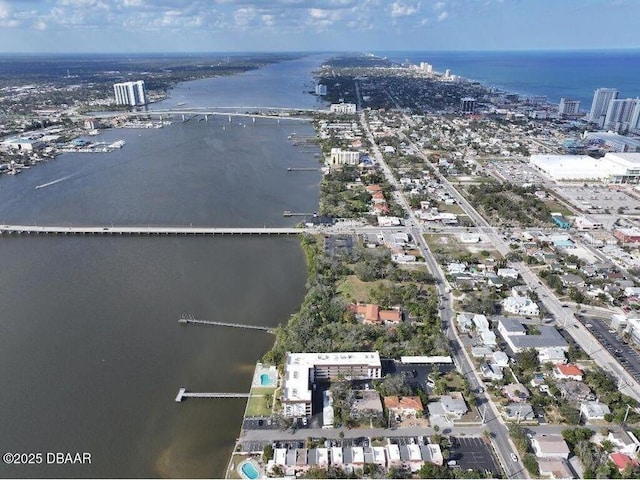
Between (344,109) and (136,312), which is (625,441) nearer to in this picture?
(136,312)

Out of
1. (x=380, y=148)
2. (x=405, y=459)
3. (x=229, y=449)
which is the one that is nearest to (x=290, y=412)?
(x=229, y=449)

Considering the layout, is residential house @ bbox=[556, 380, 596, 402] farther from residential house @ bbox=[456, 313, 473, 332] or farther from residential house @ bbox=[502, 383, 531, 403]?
residential house @ bbox=[456, 313, 473, 332]

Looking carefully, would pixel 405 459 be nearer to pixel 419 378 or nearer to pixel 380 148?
pixel 419 378

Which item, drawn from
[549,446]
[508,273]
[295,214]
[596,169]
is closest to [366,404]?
[549,446]

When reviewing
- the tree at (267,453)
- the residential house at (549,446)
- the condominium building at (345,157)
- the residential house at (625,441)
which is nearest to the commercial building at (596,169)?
the condominium building at (345,157)

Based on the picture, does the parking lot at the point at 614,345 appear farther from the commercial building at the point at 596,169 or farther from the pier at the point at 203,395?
the commercial building at the point at 596,169
